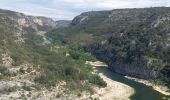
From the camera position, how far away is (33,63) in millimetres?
185625

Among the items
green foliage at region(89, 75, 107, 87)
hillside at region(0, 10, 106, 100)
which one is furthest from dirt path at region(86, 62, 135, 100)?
hillside at region(0, 10, 106, 100)

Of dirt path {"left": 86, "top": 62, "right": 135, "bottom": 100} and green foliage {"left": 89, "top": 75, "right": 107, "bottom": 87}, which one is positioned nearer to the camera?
dirt path {"left": 86, "top": 62, "right": 135, "bottom": 100}

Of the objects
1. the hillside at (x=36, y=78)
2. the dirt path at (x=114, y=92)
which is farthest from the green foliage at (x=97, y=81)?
the dirt path at (x=114, y=92)

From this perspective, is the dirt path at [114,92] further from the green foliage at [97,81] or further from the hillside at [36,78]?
the hillside at [36,78]

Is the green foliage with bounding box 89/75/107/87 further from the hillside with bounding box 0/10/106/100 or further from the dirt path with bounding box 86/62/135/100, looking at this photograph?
the dirt path with bounding box 86/62/135/100

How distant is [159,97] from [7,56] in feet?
220

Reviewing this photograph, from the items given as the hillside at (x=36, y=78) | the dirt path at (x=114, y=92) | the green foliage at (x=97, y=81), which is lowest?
the dirt path at (x=114, y=92)

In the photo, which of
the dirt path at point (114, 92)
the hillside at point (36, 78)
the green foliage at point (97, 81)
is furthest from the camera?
the green foliage at point (97, 81)

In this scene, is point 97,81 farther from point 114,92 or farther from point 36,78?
point 36,78

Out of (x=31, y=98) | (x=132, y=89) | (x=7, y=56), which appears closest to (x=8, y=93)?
(x=31, y=98)

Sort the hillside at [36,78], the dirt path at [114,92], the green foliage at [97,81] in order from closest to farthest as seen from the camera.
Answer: the hillside at [36,78], the dirt path at [114,92], the green foliage at [97,81]

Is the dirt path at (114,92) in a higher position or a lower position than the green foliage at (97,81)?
lower

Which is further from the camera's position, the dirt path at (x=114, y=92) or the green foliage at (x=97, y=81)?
the green foliage at (x=97, y=81)

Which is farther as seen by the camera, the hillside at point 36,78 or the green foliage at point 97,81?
the green foliage at point 97,81
